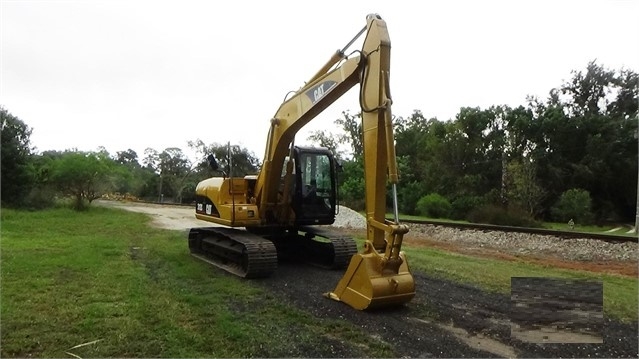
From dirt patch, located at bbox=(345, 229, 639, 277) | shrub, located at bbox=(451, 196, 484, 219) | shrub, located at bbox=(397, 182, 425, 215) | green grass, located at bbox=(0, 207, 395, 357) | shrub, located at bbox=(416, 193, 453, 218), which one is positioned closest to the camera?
green grass, located at bbox=(0, 207, 395, 357)

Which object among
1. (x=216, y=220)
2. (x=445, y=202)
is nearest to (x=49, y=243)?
(x=216, y=220)

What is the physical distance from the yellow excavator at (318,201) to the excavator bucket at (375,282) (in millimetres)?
12

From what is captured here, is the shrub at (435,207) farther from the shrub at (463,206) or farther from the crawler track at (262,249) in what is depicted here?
the crawler track at (262,249)

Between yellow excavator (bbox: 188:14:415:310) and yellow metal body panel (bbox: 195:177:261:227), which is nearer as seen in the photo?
yellow excavator (bbox: 188:14:415:310)

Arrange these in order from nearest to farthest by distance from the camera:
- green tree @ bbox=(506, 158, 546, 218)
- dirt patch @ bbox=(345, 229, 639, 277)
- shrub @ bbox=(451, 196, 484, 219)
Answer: dirt patch @ bbox=(345, 229, 639, 277) < green tree @ bbox=(506, 158, 546, 218) < shrub @ bbox=(451, 196, 484, 219)

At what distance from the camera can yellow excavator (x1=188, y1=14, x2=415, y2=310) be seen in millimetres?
5988

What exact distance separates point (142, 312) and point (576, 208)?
25.7m

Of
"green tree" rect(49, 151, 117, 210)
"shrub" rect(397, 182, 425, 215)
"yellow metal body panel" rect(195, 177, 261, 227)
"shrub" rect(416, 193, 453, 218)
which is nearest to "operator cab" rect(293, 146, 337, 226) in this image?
"yellow metal body panel" rect(195, 177, 261, 227)

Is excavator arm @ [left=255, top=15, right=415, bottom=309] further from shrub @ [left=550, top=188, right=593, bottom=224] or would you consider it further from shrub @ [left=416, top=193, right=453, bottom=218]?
shrub @ [left=550, top=188, right=593, bottom=224]

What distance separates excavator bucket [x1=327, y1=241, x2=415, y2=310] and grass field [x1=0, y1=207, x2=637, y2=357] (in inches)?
25.0

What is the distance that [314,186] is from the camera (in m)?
9.20

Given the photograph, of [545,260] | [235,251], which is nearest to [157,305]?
[235,251]

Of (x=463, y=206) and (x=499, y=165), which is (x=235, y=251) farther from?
(x=499, y=165)

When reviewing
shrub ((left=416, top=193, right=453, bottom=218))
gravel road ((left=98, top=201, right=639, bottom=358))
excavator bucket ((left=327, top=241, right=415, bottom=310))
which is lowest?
gravel road ((left=98, top=201, right=639, bottom=358))
